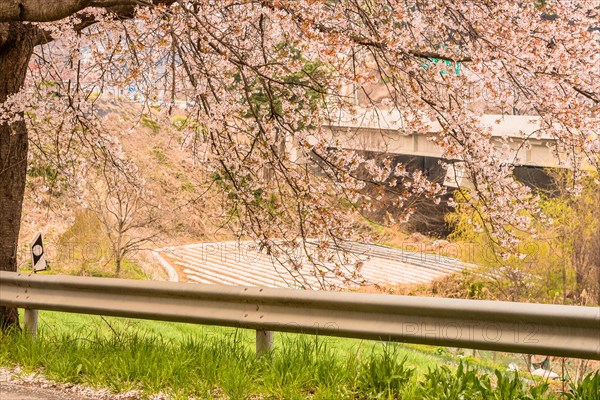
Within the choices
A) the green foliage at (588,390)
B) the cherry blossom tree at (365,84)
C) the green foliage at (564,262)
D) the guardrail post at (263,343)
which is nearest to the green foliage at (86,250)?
the green foliage at (564,262)

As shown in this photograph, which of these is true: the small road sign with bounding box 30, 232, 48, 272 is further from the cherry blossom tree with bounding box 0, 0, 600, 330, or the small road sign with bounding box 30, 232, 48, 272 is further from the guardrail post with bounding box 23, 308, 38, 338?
the guardrail post with bounding box 23, 308, 38, 338

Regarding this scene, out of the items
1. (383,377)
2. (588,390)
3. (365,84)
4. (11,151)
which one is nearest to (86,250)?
(11,151)

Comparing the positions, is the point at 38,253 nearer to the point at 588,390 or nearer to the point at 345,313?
the point at 345,313

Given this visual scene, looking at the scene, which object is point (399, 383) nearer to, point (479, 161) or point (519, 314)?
point (519, 314)

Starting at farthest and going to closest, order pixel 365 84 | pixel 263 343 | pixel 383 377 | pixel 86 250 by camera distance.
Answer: pixel 86 250 → pixel 365 84 → pixel 263 343 → pixel 383 377

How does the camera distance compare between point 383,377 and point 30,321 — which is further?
point 30,321

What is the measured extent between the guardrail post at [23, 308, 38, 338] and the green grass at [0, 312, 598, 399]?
39 cm

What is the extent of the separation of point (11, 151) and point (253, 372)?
14.3ft

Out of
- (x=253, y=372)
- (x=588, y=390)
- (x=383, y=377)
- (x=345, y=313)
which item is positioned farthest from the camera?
(x=253, y=372)

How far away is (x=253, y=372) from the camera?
14.6 ft

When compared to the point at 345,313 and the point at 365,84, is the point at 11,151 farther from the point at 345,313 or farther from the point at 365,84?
the point at 345,313

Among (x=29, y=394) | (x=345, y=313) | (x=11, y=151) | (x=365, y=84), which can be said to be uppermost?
(x=365, y=84)

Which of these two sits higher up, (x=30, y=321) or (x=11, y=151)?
(x=11, y=151)

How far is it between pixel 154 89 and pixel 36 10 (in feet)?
9.21
